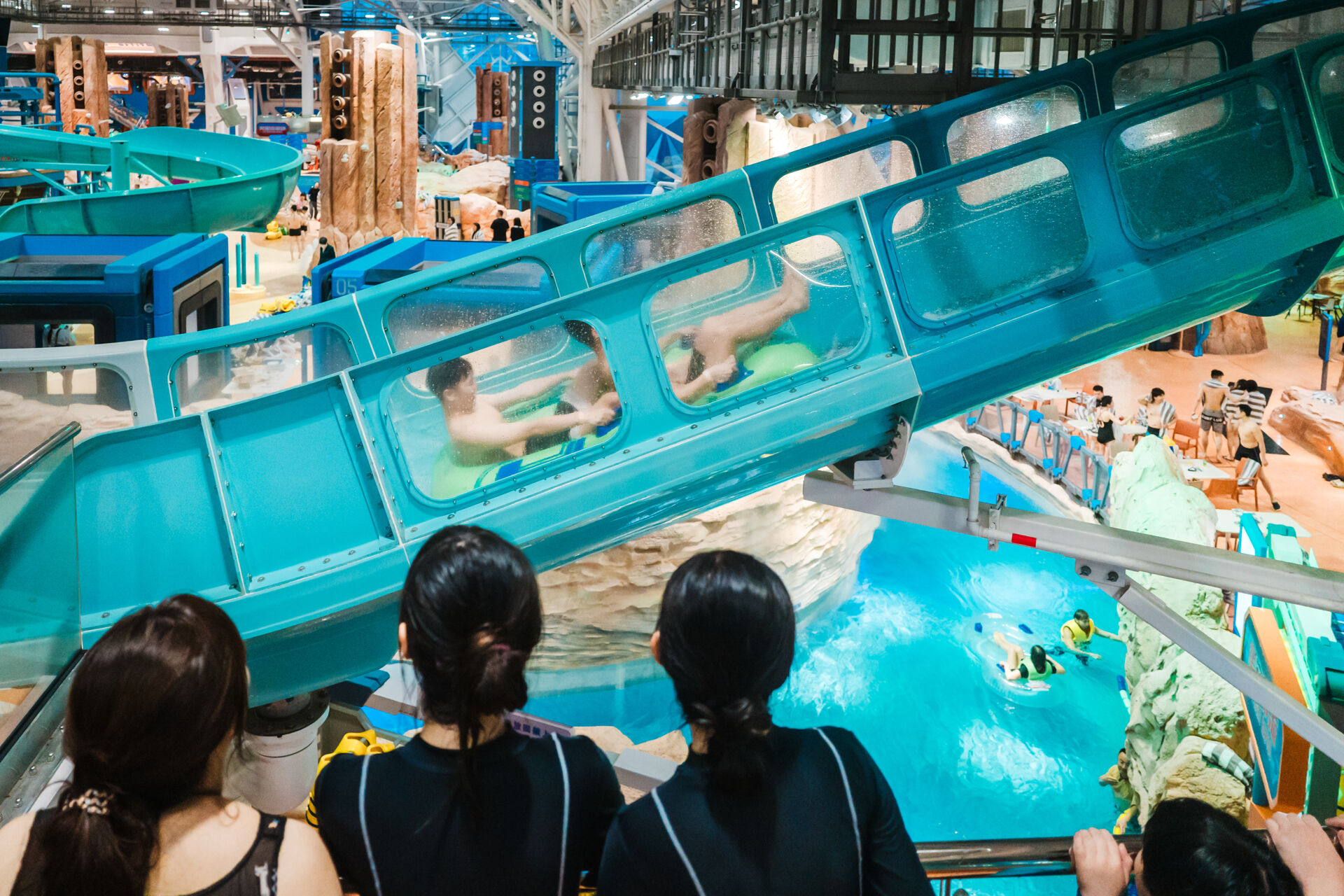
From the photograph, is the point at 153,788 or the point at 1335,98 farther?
the point at 1335,98

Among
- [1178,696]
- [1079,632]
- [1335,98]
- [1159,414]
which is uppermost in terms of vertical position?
[1335,98]

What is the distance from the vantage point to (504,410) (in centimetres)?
339

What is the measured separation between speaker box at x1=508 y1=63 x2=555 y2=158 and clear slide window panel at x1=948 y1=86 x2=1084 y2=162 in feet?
44.8

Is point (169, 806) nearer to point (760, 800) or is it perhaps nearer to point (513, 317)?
point (760, 800)

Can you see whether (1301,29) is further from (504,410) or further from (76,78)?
(76,78)

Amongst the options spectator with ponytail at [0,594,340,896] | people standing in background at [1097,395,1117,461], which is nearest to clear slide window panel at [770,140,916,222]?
spectator with ponytail at [0,594,340,896]

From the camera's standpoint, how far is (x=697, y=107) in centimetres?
901

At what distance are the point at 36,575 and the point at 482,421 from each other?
1.43 meters

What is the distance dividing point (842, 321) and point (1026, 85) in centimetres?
125

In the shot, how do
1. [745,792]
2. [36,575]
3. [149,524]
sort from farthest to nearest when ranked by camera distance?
[149,524], [36,575], [745,792]

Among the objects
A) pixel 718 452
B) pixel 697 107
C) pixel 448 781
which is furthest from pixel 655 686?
pixel 448 781

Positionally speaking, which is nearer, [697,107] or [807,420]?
[807,420]

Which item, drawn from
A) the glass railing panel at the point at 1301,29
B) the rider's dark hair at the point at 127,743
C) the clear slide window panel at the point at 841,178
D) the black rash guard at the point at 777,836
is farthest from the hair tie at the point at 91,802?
the glass railing panel at the point at 1301,29

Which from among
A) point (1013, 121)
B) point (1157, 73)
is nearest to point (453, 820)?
point (1013, 121)
